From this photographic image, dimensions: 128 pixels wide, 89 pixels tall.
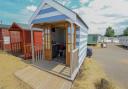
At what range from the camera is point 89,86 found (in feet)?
15.5

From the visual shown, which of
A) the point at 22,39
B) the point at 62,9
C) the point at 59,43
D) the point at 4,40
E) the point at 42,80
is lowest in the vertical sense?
the point at 42,80

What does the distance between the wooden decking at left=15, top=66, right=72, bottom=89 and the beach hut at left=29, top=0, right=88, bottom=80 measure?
0.96 ft

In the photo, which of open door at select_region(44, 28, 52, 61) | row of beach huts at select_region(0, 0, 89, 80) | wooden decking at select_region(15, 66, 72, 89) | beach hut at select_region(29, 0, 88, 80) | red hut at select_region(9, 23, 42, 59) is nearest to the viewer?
wooden decking at select_region(15, 66, 72, 89)

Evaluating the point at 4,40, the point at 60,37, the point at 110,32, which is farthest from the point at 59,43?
the point at 110,32

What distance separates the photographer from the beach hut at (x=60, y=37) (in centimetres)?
455

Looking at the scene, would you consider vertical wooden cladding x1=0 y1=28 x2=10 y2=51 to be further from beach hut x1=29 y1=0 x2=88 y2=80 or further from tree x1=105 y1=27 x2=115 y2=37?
tree x1=105 y1=27 x2=115 y2=37

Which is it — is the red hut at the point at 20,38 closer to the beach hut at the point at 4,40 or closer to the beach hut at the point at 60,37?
the beach hut at the point at 4,40

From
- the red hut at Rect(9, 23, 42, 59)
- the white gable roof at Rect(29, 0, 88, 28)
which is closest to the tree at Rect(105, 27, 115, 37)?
the red hut at Rect(9, 23, 42, 59)

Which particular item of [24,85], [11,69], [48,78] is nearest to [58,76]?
[48,78]

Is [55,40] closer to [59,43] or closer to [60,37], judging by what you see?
[59,43]

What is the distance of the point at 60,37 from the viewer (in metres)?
8.88

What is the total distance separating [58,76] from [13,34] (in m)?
10.5

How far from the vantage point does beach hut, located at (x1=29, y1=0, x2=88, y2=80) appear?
4.55 metres

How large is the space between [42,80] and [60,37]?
4.99m
